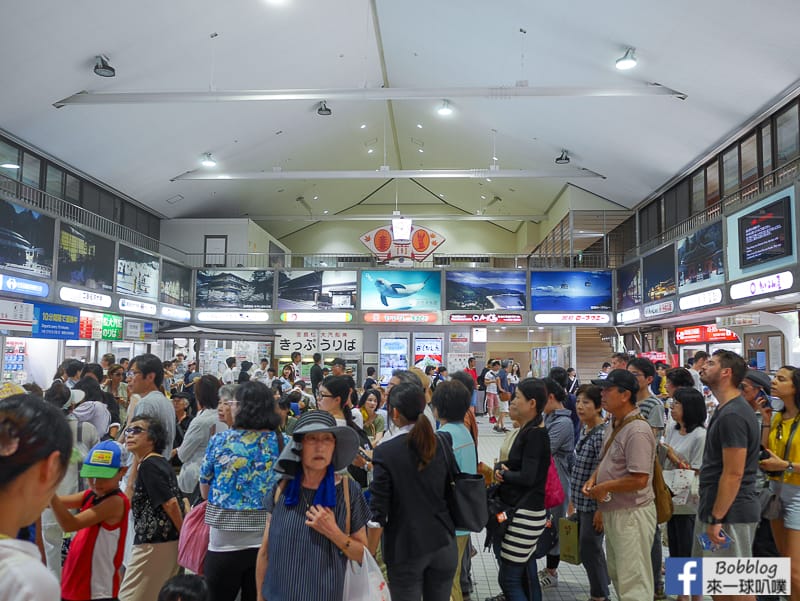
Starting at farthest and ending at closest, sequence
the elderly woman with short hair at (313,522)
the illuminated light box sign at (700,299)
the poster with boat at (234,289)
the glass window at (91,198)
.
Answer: the poster with boat at (234,289) < the glass window at (91,198) < the illuminated light box sign at (700,299) < the elderly woman with short hair at (313,522)

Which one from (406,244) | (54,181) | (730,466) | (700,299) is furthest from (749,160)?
(54,181)

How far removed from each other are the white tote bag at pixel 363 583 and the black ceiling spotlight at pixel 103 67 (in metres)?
9.09

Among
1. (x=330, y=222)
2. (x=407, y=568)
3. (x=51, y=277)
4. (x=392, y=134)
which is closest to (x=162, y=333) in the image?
(x=51, y=277)

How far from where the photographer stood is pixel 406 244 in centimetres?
1583

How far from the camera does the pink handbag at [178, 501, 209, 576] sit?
255 centimetres

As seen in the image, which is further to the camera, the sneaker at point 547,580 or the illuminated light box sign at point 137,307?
the illuminated light box sign at point 137,307

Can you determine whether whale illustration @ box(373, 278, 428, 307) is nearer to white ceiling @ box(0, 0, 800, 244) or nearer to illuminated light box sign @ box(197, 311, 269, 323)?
illuminated light box sign @ box(197, 311, 269, 323)

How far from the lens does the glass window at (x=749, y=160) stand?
10023mm

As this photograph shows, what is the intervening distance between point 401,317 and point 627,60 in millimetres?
9125

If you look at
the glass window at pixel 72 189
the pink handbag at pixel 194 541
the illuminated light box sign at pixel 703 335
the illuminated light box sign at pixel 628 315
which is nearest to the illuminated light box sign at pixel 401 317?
the illuminated light box sign at pixel 628 315

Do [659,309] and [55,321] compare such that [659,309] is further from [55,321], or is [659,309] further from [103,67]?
[55,321]

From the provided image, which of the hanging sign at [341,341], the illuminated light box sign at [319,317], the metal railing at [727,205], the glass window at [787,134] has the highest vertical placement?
the glass window at [787,134]

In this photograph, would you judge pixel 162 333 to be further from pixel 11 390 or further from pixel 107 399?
pixel 11 390

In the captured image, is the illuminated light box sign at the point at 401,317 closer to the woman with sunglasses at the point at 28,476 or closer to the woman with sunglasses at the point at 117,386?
the woman with sunglasses at the point at 117,386
